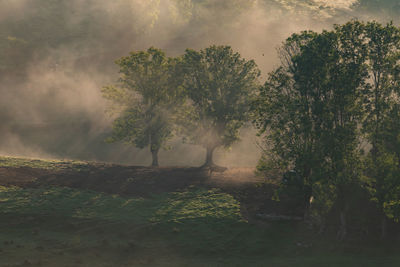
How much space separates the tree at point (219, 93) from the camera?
6150cm

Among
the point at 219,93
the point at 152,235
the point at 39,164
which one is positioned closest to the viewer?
the point at 152,235

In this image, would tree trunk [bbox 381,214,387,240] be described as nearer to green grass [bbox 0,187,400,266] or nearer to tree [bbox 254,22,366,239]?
green grass [bbox 0,187,400,266]

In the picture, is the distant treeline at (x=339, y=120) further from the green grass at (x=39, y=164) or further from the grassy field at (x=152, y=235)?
the green grass at (x=39, y=164)

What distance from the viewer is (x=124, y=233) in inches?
1367

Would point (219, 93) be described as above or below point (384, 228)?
above

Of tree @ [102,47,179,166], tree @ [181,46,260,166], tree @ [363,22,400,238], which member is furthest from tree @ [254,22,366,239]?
tree @ [102,47,179,166]

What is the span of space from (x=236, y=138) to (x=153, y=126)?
49.5ft

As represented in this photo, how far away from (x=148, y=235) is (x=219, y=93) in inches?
1339

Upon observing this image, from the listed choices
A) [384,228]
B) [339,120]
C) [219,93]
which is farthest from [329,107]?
[219,93]

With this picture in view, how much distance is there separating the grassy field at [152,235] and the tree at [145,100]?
18880mm

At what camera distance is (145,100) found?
63781 millimetres

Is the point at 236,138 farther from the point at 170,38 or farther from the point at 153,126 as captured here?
the point at 170,38

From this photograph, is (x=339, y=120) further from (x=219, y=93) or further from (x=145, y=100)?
(x=145, y=100)

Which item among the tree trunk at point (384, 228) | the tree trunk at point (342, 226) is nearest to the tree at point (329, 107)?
→ the tree trunk at point (342, 226)
